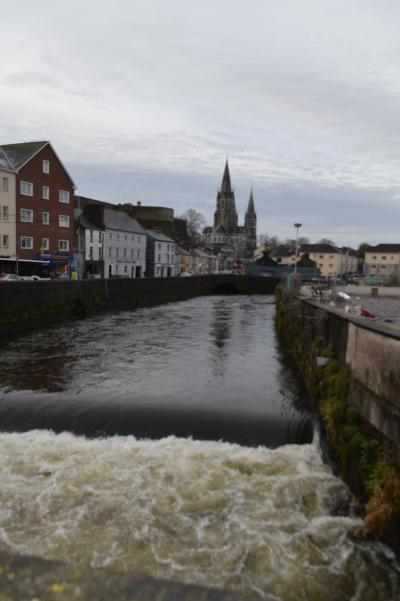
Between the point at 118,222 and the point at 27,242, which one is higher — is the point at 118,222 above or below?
above

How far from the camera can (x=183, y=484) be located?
9055mm

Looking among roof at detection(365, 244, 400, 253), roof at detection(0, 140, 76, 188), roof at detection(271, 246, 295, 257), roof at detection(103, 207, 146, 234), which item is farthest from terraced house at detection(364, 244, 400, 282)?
roof at detection(0, 140, 76, 188)

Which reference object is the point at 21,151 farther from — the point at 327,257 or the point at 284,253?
the point at 284,253

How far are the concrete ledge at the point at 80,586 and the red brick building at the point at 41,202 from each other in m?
48.9

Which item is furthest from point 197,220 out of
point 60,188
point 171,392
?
point 171,392

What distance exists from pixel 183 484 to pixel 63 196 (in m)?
51.1

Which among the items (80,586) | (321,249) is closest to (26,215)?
(80,586)

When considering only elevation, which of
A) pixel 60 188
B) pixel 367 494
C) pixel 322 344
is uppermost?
pixel 60 188

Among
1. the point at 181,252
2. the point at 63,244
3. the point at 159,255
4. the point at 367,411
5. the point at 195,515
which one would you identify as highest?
the point at 181,252

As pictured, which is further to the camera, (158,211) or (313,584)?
(158,211)

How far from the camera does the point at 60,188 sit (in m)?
54.3

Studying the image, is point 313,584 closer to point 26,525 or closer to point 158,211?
point 26,525

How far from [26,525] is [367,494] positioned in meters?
5.86

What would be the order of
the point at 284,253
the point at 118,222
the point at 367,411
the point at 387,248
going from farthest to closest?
the point at 284,253 < the point at 387,248 < the point at 118,222 < the point at 367,411
